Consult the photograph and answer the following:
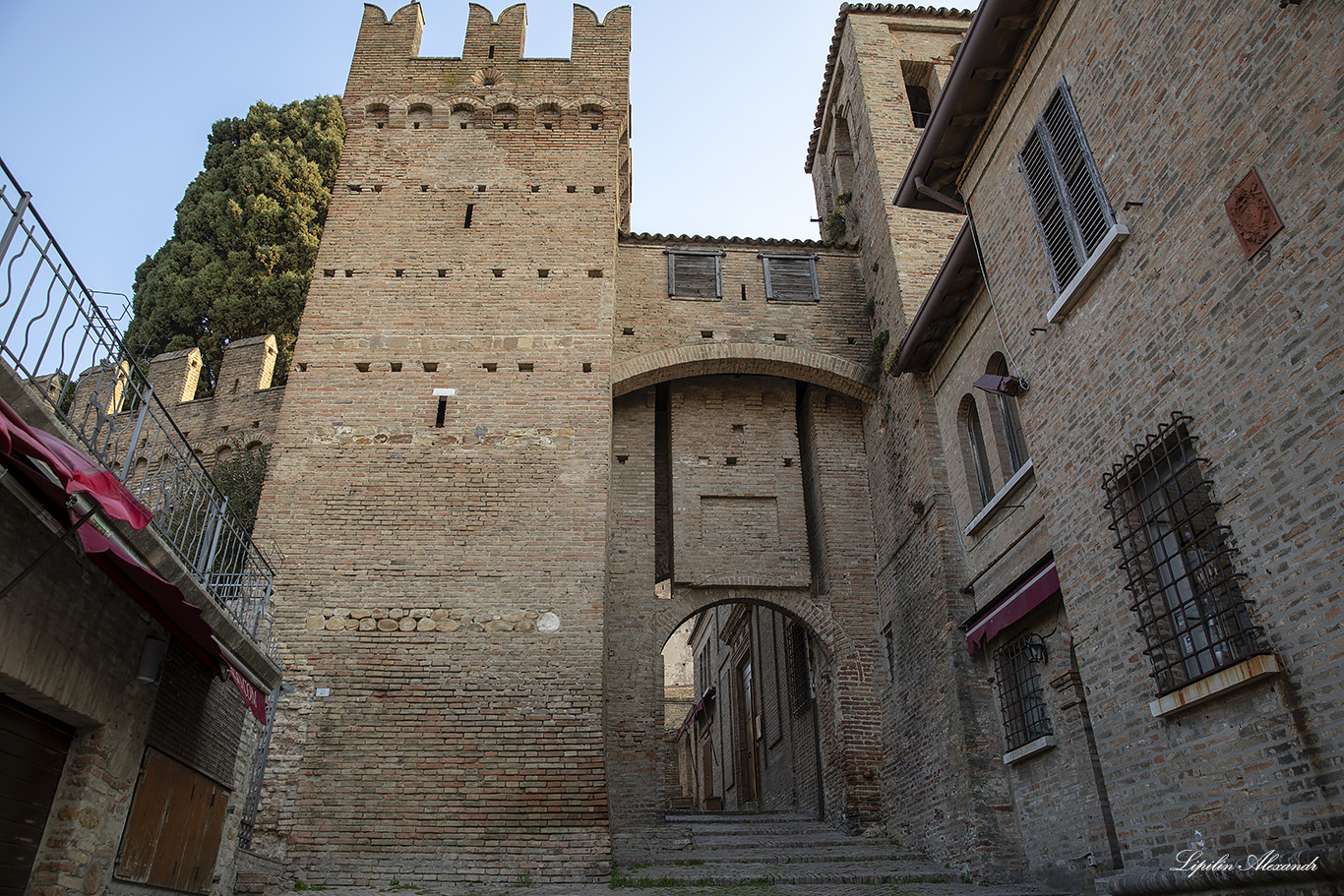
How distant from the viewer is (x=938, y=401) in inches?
448

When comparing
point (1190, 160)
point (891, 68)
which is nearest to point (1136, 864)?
point (1190, 160)

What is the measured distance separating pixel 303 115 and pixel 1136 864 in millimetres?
21747

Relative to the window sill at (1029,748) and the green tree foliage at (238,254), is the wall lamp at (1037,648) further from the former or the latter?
the green tree foliage at (238,254)

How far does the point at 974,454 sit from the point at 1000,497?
1404mm

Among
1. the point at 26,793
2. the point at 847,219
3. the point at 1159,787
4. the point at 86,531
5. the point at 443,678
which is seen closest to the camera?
the point at 86,531

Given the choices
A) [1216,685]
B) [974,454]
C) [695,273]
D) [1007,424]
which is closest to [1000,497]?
[1007,424]

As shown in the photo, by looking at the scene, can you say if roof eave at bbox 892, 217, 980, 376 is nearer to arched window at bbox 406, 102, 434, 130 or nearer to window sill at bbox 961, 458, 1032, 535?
window sill at bbox 961, 458, 1032, 535

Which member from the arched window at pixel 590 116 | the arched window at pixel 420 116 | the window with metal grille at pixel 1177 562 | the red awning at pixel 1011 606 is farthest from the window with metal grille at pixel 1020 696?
the arched window at pixel 420 116

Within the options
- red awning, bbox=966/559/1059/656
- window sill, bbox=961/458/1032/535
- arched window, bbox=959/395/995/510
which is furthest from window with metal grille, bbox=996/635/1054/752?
arched window, bbox=959/395/995/510

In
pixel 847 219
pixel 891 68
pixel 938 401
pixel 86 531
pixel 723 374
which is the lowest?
pixel 86 531

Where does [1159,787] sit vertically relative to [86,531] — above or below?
below

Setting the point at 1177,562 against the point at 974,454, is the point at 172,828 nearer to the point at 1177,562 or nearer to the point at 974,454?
the point at 1177,562

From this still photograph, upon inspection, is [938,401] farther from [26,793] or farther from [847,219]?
[26,793]

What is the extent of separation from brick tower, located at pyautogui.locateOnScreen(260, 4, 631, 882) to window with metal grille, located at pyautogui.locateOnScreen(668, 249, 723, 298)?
4.50ft
